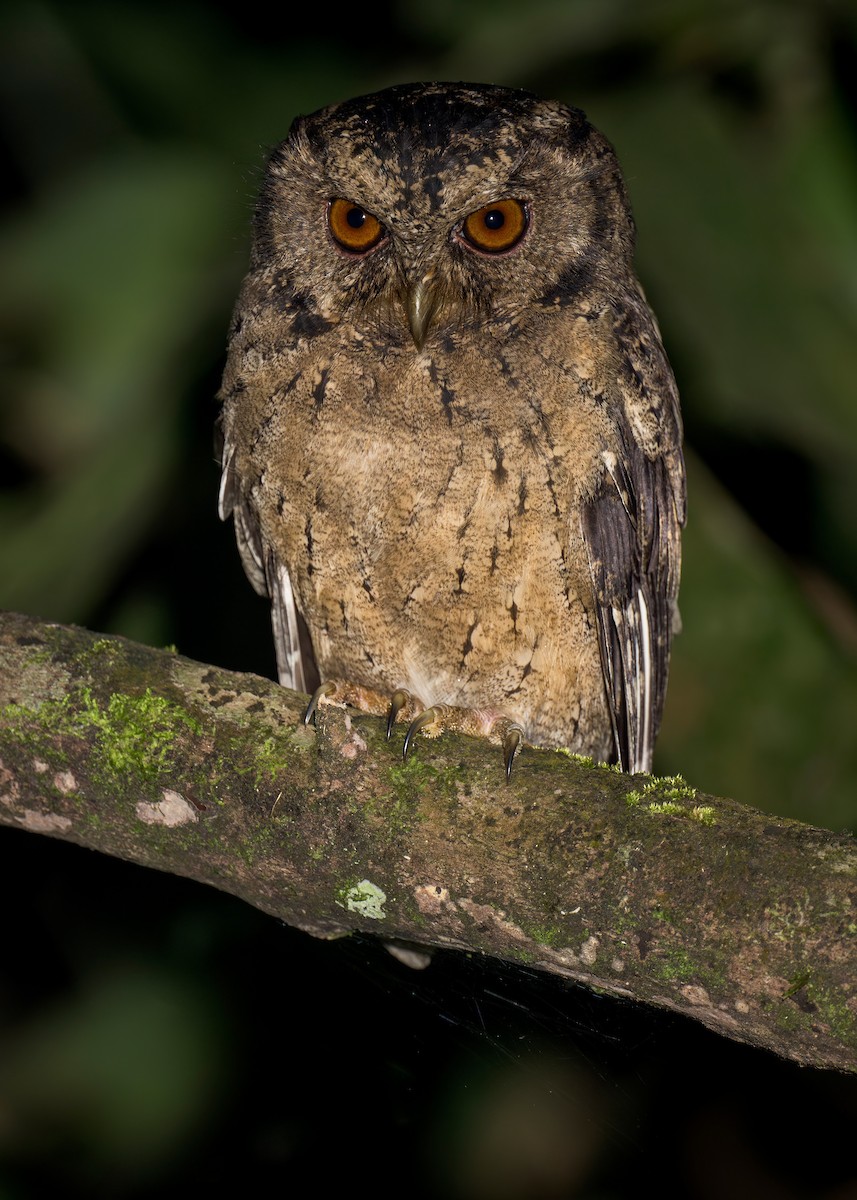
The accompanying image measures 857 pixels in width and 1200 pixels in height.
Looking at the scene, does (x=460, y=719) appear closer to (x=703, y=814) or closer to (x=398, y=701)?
(x=398, y=701)

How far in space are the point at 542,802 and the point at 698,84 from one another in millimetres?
2014

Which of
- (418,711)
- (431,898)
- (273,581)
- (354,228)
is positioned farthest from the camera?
(273,581)

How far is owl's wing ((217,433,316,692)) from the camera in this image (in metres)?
2.75

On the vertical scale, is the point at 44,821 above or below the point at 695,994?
below

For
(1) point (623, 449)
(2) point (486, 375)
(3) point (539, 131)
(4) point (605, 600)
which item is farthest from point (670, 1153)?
(3) point (539, 131)

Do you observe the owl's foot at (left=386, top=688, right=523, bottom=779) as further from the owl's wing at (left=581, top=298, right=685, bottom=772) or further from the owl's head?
the owl's head

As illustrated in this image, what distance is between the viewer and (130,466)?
2582 mm

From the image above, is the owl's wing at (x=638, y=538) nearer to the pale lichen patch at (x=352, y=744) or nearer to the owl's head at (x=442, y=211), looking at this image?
the owl's head at (x=442, y=211)

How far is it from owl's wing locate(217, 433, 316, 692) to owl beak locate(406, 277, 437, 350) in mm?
626

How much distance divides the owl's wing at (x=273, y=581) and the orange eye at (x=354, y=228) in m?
0.56

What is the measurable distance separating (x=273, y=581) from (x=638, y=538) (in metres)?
0.89

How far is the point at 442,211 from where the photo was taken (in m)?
2.21

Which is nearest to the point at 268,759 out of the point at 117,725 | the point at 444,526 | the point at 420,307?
the point at 117,725

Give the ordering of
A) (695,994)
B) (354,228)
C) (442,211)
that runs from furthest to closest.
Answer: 1. (354,228)
2. (442,211)
3. (695,994)
